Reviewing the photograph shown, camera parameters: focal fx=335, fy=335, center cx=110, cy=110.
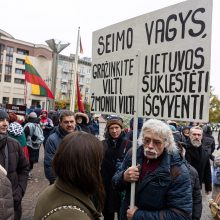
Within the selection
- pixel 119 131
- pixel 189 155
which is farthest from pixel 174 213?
pixel 189 155

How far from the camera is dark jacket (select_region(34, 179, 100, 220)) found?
1527mm

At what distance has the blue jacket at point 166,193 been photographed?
239cm

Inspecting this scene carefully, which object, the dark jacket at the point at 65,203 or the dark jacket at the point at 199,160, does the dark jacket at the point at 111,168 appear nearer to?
the dark jacket at the point at 199,160

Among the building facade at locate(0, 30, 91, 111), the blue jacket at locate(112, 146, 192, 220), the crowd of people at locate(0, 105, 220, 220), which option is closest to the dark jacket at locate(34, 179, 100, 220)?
the crowd of people at locate(0, 105, 220, 220)

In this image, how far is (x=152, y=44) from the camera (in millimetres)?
2758

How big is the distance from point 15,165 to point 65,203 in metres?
2.30

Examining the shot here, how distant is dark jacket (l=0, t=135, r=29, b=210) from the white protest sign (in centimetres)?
113

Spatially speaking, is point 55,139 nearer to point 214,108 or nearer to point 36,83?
point 36,83

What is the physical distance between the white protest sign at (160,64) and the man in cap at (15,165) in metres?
1.13

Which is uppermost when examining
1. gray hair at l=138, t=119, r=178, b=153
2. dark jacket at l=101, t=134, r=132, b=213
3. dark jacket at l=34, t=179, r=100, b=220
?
gray hair at l=138, t=119, r=178, b=153

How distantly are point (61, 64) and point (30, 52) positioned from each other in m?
16.1

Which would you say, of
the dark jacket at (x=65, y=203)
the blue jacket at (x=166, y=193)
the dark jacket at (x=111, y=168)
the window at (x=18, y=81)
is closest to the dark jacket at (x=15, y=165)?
the dark jacket at (x=111, y=168)

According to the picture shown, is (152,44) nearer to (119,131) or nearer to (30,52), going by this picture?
(119,131)

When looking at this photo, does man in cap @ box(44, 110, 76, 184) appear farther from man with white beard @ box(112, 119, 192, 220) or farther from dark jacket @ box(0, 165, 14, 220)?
dark jacket @ box(0, 165, 14, 220)
